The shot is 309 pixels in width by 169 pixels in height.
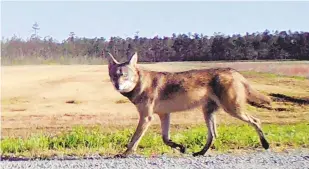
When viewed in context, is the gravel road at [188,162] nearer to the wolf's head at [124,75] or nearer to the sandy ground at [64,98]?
the wolf's head at [124,75]

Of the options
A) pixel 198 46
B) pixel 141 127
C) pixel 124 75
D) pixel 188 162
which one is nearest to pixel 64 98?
pixel 198 46

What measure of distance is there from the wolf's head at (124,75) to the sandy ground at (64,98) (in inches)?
96.0

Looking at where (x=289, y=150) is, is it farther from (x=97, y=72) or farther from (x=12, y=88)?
(x=12, y=88)

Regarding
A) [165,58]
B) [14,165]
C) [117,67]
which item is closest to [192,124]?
[165,58]

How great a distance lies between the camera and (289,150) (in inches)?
346

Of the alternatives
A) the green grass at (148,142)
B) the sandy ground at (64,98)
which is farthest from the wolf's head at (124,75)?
the sandy ground at (64,98)

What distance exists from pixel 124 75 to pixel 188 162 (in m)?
1.35

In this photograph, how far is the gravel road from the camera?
24.5ft

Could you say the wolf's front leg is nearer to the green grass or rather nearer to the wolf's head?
the green grass

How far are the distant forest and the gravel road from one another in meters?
2.62

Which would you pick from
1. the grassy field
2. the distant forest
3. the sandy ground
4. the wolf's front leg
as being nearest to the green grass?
the grassy field

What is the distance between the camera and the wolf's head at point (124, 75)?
26.0ft

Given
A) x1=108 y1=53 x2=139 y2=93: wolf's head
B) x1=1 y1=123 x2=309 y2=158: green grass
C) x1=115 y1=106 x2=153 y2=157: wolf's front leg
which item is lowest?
x1=1 y1=123 x2=309 y2=158: green grass

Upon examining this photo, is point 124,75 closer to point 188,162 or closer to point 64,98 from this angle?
point 188,162
